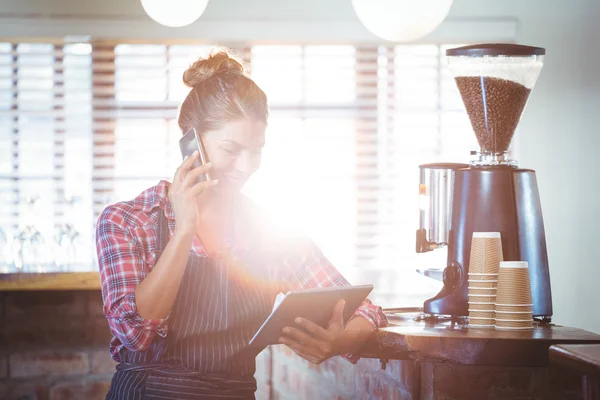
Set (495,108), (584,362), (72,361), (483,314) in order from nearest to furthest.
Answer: (584,362) < (483,314) < (495,108) < (72,361)

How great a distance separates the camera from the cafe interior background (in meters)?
4.21

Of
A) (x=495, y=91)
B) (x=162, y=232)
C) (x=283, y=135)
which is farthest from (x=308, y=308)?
(x=283, y=135)

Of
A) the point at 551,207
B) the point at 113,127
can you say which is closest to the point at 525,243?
the point at 551,207

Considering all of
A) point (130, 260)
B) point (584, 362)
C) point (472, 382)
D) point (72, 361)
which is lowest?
point (72, 361)

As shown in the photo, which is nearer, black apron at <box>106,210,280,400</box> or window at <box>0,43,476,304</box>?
black apron at <box>106,210,280,400</box>

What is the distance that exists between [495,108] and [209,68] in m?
0.65

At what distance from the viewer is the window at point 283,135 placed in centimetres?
432

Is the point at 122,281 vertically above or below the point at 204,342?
above

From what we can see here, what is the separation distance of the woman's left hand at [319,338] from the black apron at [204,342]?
4.2 inches

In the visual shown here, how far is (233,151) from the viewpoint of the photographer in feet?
5.37

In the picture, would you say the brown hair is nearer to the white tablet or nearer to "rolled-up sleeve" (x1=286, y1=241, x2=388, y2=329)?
"rolled-up sleeve" (x1=286, y1=241, x2=388, y2=329)

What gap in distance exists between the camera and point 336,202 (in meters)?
4.43

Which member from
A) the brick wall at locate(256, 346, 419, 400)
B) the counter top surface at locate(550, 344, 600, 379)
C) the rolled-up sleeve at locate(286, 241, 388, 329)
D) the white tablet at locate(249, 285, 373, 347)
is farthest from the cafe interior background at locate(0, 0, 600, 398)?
the counter top surface at locate(550, 344, 600, 379)

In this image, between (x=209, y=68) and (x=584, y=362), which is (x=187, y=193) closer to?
(x=209, y=68)
